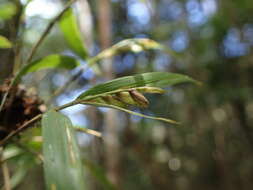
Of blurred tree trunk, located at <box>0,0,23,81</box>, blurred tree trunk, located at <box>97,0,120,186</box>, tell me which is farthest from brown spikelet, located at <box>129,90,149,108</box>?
blurred tree trunk, located at <box>97,0,120,186</box>

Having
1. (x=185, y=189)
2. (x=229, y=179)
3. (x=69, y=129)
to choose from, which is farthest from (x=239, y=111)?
(x=69, y=129)

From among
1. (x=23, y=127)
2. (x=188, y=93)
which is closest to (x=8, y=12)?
(x=23, y=127)

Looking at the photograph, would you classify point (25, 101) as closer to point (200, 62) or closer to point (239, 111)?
point (200, 62)

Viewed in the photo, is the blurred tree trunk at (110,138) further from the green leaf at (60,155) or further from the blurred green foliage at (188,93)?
the green leaf at (60,155)

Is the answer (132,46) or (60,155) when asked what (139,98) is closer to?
(60,155)

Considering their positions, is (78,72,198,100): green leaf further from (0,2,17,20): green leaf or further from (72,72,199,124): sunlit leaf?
(0,2,17,20): green leaf

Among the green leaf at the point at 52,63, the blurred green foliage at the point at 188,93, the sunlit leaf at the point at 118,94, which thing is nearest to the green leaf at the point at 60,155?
the sunlit leaf at the point at 118,94
